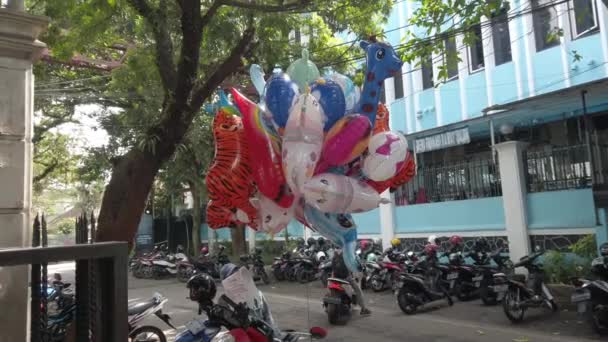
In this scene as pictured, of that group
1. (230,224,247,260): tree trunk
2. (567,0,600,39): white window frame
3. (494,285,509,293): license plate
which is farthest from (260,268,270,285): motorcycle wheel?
(567,0,600,39): white window frame

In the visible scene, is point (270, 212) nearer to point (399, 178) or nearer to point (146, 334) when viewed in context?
point (399, 178)

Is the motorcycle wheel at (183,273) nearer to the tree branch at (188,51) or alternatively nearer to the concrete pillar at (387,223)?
the concrete pillar at (387,223)

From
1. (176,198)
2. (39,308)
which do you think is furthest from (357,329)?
(176,198)

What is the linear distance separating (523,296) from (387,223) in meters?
6.42

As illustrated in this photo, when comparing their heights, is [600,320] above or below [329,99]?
below

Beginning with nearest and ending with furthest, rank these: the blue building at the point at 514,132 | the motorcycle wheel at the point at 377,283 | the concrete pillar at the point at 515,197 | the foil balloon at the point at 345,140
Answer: the foil balloon at the point at 345,140 → the blue building at the point at 514,132 → the concrete pillar at the point at 515,197 → the motorcycle wheel at the point at 377,283

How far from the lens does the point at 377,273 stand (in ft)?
33.9

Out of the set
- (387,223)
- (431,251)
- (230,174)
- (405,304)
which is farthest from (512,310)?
(387,223)

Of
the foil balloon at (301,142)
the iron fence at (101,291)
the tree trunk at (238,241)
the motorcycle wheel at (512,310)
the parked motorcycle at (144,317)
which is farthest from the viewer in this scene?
the tree trunk at (238,241)

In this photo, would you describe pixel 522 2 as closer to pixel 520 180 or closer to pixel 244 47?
pixel 520 180

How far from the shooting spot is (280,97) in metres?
3.49

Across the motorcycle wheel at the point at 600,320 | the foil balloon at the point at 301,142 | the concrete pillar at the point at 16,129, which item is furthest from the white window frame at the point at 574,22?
the concrete pillar at the point at 16,129

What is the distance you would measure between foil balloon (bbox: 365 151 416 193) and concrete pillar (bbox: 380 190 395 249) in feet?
30.1

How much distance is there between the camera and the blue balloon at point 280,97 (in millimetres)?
3494
